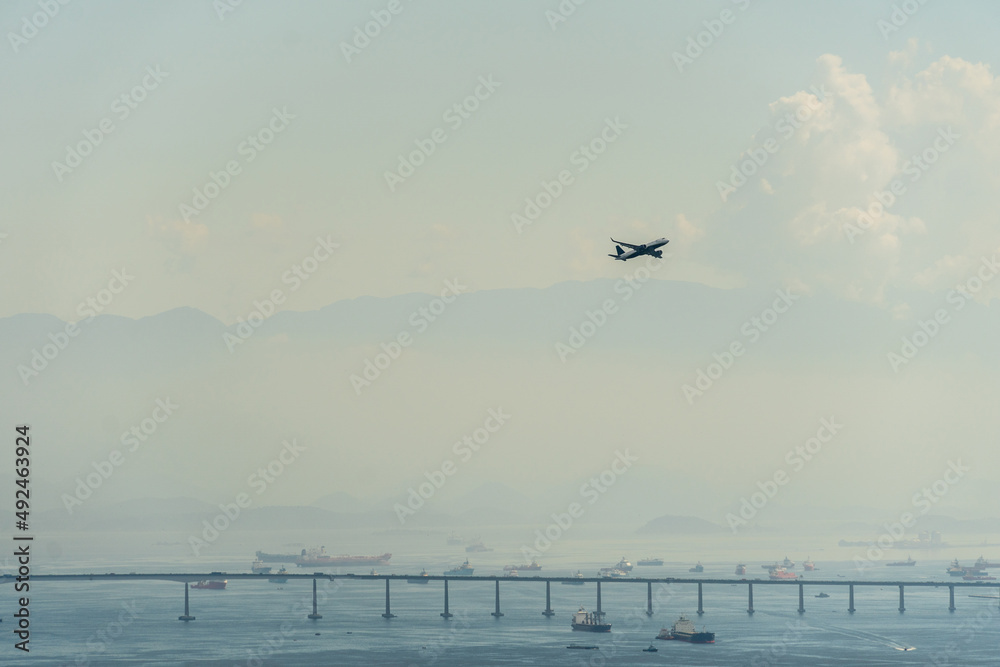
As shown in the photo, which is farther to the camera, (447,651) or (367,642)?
(367,642)

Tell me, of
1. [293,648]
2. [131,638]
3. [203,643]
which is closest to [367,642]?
[293,648]

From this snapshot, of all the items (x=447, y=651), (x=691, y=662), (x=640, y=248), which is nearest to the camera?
(x=640, y=248)

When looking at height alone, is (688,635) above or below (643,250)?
below

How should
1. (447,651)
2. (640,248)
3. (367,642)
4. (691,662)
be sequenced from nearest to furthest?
(640,248)
(691,662)
(447,651)
(367,642)

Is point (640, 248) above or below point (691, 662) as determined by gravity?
above

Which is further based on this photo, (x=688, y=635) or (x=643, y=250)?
(x=688, y=635)

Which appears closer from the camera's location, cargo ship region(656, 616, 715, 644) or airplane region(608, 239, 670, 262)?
airplane region(608, 239, 670, 262)

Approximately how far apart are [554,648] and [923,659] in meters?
56.4

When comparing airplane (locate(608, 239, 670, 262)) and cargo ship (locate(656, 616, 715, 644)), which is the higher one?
airplane (locate(608, 239, 670, 262))

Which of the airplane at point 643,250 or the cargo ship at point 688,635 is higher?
the airplane at point 643,250

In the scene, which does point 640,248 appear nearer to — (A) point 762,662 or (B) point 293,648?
(A) point 762,662

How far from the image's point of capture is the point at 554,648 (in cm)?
18450

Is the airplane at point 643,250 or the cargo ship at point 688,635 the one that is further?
the cargo ship at point 688,635

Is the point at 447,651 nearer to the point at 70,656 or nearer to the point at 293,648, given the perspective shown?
the point at 293,648
